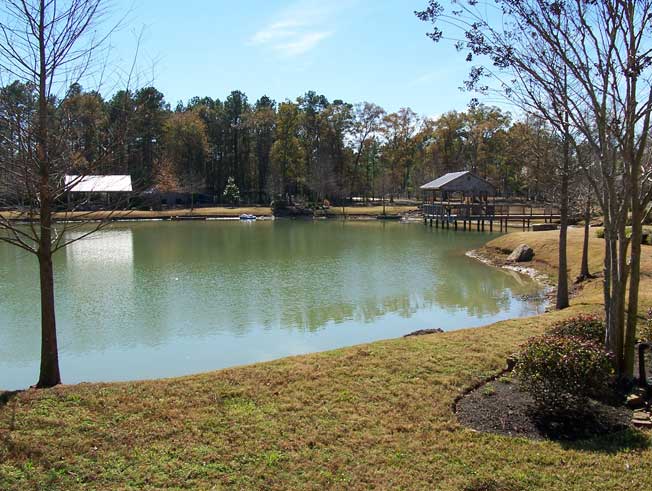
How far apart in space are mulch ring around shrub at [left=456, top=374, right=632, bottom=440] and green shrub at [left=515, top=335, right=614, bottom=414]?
6.2 inches

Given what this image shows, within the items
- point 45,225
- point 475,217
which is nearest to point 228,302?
point 45,225

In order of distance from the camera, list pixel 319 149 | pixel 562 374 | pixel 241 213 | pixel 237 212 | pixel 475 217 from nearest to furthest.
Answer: pixel 562 374
pixel 475 217
pixel 241 213
pixel 237 212
pixel 319 149

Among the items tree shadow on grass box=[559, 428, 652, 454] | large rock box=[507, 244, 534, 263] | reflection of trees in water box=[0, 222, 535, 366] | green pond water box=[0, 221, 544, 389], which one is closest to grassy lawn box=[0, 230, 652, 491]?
tree shadow on grass box=[559, 428, 652, 454]

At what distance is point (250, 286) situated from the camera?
1989 cm

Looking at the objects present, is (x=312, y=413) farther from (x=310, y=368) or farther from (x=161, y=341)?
(x=161, y=341)

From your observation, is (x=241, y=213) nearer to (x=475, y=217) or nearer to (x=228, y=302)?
(x=475, y=217)

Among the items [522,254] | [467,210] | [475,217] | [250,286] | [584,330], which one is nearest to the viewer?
[584,330]

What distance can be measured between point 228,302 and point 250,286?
2.83 meters

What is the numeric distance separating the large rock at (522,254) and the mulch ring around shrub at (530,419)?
1938cm

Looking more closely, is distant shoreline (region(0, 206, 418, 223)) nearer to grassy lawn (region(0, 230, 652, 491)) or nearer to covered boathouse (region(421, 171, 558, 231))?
covered boathouse (region(421, 171, 558, 231))

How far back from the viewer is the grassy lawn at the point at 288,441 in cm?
481

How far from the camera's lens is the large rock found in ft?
82.4

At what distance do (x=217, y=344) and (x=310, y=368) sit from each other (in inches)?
206

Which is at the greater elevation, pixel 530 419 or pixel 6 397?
pixel 6 397
